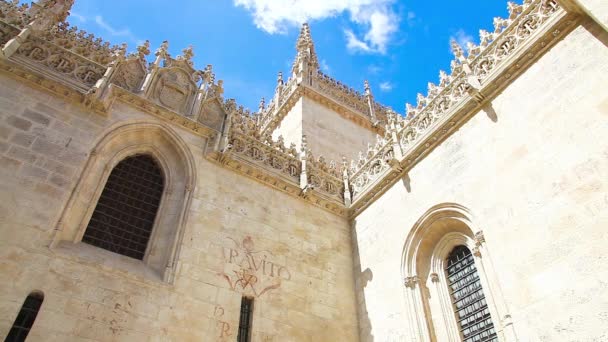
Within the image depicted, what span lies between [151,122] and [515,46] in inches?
316

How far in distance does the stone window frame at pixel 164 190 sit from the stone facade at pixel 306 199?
39 mm

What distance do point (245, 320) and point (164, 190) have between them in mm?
3373

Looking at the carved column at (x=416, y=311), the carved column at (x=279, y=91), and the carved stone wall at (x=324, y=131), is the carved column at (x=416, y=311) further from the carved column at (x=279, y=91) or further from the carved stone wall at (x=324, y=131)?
the carved column at (x=279, y=91)

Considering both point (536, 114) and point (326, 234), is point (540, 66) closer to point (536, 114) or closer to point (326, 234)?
point (536, 114)

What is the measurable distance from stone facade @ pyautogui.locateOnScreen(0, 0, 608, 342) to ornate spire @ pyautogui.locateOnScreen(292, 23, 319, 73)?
9.34m

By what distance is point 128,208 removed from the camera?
919cm

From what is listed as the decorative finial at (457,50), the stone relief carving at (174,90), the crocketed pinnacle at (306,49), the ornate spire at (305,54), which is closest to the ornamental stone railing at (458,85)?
the decorative finial at (457,50)

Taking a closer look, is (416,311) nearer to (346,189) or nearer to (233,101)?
(346,189)

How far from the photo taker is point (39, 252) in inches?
282

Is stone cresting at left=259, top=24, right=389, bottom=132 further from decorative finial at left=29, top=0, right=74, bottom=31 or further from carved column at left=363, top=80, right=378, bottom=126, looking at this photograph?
decorative finial at left=29, top=0, right=74, bottom=31

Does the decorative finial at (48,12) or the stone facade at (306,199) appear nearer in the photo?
the stone facade at (306,199)

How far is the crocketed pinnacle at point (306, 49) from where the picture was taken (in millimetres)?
21953

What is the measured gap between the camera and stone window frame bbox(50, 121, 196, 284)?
8117mm

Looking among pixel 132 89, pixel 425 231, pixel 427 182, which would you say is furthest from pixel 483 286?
pixel 132 89
